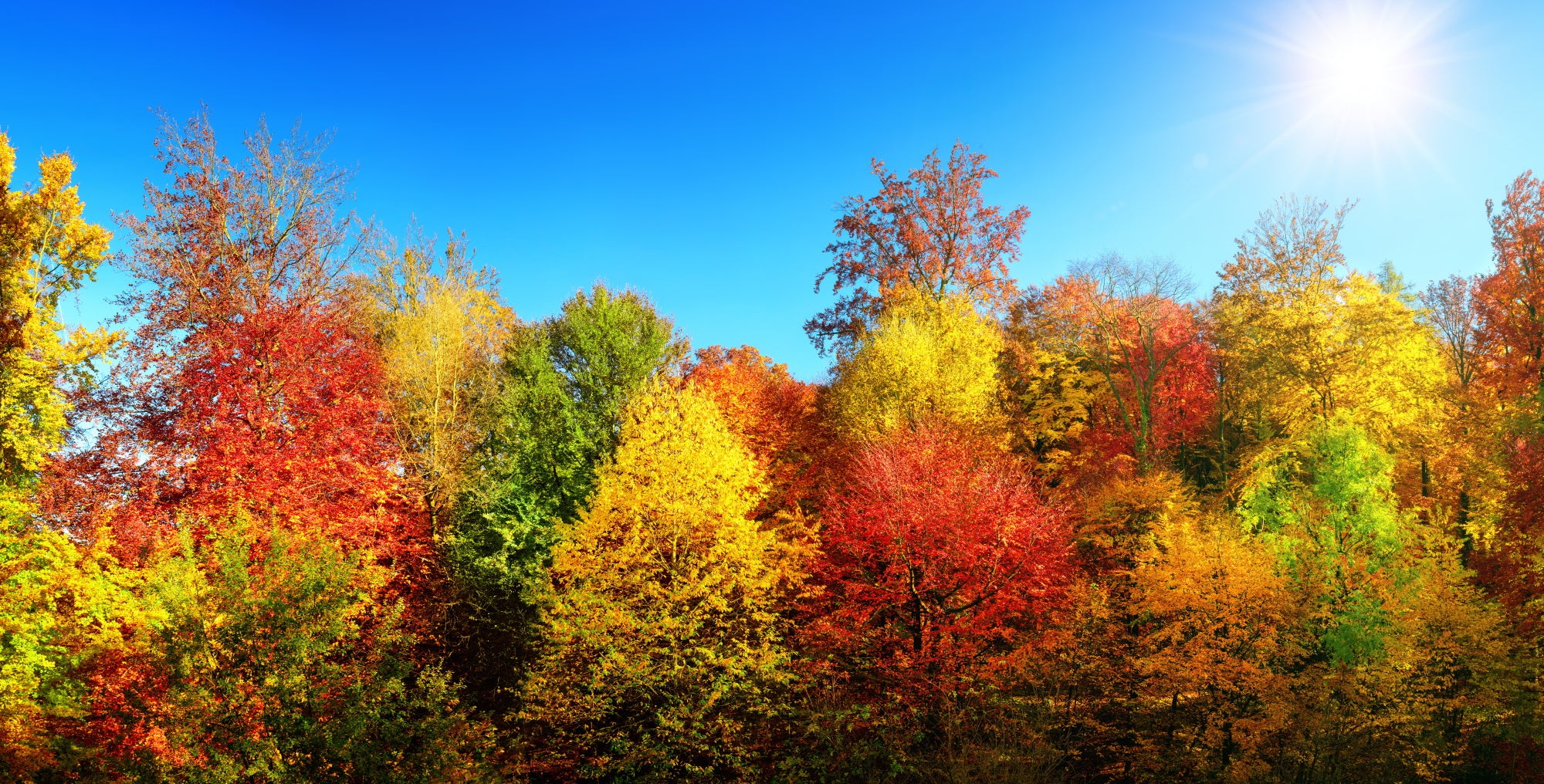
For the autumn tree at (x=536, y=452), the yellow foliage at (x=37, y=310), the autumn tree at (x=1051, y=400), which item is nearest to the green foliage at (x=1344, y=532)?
the autumn tree at (x=1051, y=400)

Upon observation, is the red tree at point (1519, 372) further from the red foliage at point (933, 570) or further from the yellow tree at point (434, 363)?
the yellow tree at point (434, 363)

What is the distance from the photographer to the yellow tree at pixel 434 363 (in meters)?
27.1

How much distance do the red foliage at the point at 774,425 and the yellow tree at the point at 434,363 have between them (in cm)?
887

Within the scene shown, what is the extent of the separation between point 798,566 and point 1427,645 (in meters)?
18.1

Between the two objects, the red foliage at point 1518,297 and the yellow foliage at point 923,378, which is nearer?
the red foliage at point 1518,297

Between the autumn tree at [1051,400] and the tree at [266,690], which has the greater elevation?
the autumn tree at [1051,400]

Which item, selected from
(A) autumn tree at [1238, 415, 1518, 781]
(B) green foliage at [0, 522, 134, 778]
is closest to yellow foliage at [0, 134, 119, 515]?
(B) green foliage at [0, 522, 134, 778]

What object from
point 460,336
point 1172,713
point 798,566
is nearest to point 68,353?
point 460,336

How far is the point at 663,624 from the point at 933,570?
7.98m

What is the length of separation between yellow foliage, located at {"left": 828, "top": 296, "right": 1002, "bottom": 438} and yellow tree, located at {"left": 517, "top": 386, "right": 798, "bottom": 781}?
670 centimetres

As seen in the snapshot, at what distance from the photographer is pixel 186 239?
21609 millimetres

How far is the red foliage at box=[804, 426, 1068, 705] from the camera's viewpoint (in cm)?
2147

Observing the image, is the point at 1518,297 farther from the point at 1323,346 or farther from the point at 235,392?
the point at 235,392

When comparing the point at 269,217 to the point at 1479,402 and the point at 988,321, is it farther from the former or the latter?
the point at 1479,402
